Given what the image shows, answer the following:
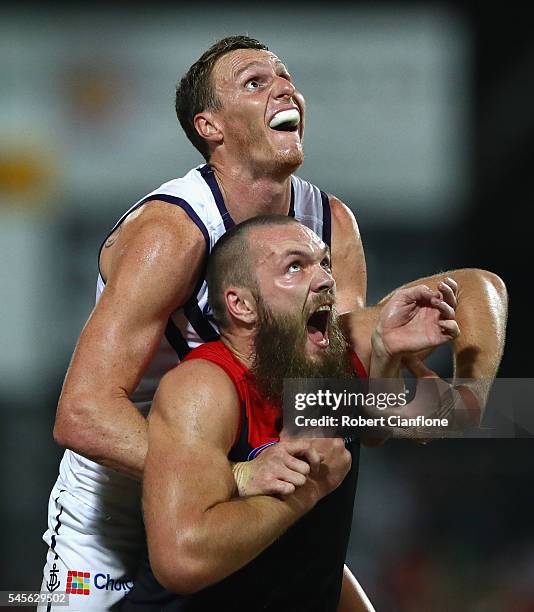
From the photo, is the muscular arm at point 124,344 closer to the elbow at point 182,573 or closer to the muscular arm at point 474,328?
the elbow at point 182,573

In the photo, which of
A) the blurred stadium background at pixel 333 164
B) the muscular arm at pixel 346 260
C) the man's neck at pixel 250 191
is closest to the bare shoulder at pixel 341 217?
the muscular arm at pixel 346 260

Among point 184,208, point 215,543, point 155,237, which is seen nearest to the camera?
point 215,543

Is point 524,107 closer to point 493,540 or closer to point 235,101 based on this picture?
point 493,540

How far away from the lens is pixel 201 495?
6.71 feet

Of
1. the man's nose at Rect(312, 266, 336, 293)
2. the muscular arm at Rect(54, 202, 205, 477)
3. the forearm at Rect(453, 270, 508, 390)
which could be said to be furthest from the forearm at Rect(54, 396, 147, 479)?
the forearm at Rect(453, 270, 508, 390)

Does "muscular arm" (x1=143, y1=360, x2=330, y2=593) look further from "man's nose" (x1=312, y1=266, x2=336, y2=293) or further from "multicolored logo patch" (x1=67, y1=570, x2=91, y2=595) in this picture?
"multicolored logo patch" (x1=67, y1=570, x2=91, y2=595)

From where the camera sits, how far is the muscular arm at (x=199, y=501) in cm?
202

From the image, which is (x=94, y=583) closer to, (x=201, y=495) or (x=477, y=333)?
(x=201, y=495)

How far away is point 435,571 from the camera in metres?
5.45

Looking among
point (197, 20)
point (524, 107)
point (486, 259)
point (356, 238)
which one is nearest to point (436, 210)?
point (486, 259)

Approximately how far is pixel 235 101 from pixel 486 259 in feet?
12.0

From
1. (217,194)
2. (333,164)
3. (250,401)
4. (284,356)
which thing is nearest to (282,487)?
(250,401)

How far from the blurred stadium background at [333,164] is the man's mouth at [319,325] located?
3.43m

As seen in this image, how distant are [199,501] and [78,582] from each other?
0.94 meters
